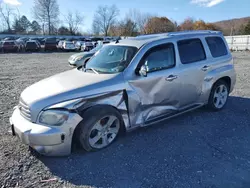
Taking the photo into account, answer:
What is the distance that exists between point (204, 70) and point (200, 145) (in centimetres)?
171

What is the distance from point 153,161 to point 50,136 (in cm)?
149

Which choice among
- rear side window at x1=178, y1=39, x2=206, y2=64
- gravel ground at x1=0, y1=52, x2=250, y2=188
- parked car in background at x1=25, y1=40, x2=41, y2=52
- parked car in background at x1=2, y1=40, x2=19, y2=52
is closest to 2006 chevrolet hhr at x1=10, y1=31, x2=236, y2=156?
rear side window at x1=178, y1=39, x2=206, y2=64

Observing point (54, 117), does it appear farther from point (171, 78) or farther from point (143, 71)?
point (171, 78)

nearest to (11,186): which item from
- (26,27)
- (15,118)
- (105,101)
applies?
(15,118)

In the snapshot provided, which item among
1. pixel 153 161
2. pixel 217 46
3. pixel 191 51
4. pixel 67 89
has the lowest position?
pixel 153 161

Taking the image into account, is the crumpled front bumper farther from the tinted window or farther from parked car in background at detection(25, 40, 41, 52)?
parked car in background at detection(25, 40, 41, 52)

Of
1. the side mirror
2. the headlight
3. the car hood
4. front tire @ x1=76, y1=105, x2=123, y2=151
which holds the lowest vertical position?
front tire @ x1=76, y1=105, x2=123, y2=151

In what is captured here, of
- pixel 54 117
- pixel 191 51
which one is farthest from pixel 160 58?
pixel 54 117

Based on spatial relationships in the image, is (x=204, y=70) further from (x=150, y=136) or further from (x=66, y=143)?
(x=66, y=143)

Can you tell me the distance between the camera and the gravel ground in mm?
2832

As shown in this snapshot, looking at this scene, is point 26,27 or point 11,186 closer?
point 11,186

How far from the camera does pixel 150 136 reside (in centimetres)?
403

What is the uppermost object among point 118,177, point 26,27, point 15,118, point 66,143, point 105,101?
point 26,27

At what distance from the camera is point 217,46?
5.14 m
